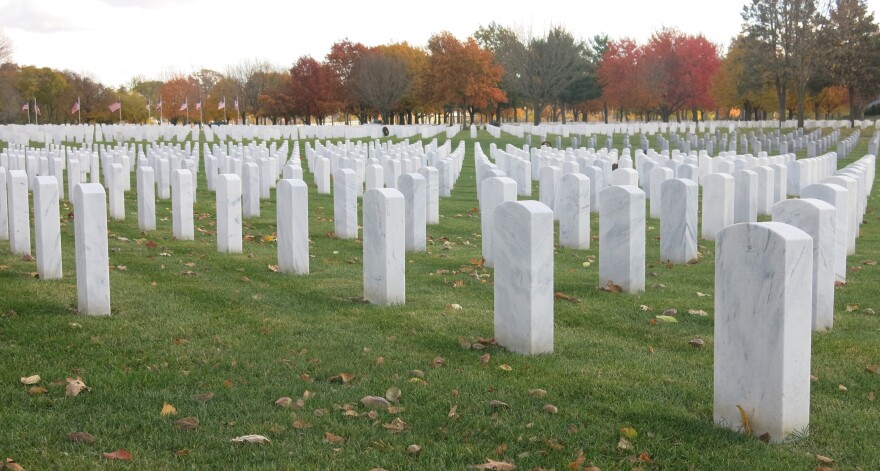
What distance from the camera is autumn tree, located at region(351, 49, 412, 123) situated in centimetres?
7506

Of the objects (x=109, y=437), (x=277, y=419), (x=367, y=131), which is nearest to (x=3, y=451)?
(x=109, y=437)

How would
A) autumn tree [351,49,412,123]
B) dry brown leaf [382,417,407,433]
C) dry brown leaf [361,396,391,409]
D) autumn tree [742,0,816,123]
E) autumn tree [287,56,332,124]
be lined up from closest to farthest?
dry brown leaf [382,417,407,433] → dry brown leaf [361,396,391,409] → autumn tree [742,0,816,123] → autumn tree [351,49,412,123] → autumn tree [287,56,332,124]

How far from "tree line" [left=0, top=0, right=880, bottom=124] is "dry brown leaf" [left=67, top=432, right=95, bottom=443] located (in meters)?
61.7

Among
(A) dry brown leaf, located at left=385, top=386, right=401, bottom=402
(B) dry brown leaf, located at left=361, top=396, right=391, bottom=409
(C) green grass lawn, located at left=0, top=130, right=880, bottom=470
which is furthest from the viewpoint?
(A) dry brown leaf, located at left=385, top=386, right=401, bottom=402

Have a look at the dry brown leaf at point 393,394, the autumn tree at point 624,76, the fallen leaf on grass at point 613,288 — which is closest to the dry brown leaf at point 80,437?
the dry brown leaf at point 393,394

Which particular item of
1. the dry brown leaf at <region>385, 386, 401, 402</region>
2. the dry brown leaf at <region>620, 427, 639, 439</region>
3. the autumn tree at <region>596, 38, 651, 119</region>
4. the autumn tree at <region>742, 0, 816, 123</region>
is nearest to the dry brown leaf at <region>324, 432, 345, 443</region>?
the dry brown leaf at <region>385, 386, 401, 402</region>

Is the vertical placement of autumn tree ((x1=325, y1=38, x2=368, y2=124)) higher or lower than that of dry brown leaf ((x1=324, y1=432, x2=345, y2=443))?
higher

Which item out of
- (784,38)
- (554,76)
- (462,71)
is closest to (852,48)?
(784,38)

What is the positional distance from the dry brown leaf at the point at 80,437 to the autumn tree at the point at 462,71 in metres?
64.8

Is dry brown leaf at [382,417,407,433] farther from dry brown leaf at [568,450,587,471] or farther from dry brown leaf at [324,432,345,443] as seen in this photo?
dry brown leaf at [568,450,587,471]

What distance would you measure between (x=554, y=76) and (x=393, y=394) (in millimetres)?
65093

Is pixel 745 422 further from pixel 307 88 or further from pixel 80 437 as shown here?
pixel 307 88

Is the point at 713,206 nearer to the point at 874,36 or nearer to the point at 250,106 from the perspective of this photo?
the point at 874,36

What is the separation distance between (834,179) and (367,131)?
46547mm
